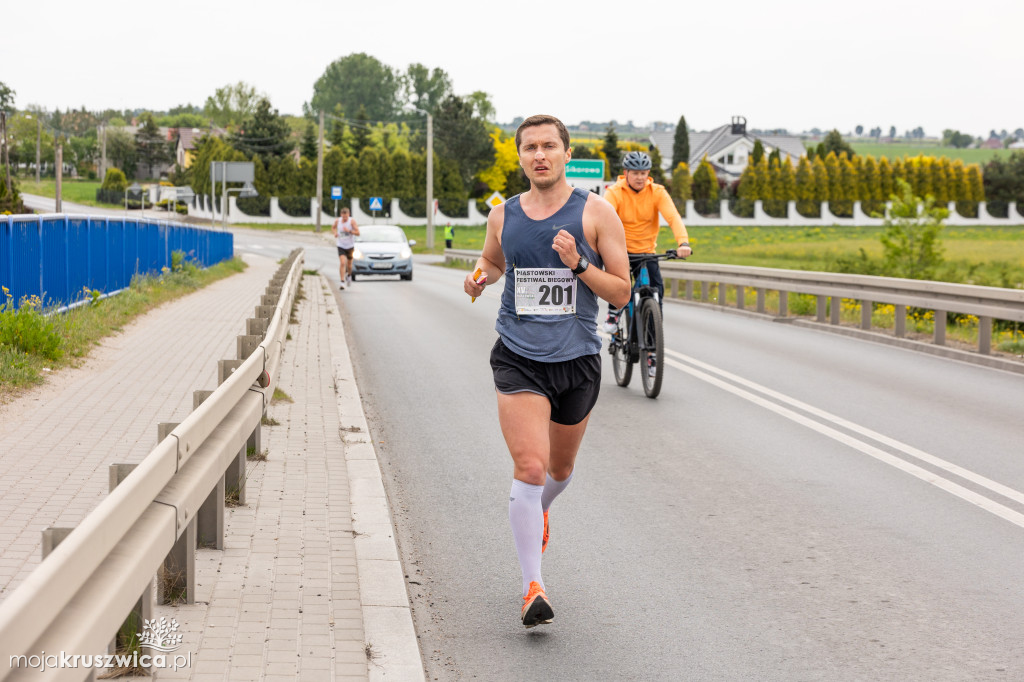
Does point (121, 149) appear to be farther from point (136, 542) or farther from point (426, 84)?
point (136, 542)

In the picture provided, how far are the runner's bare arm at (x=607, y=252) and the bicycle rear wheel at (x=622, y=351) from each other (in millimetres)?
6178

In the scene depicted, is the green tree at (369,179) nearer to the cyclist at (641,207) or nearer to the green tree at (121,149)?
the green tree at (121,149)

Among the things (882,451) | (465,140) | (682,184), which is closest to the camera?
(882,451)

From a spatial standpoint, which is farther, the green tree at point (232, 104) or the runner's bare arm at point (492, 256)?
the green tree at point (232, 104)

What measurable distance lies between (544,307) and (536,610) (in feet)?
3.83

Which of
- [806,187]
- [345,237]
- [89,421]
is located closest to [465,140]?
[806,187]

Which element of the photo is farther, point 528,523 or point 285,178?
point 285,178

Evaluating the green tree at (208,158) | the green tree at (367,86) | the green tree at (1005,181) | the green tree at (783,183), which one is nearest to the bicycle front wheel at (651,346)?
the green tree at (208,158)

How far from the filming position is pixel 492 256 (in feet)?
17.1

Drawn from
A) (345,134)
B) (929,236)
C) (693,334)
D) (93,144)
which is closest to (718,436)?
(693,334)

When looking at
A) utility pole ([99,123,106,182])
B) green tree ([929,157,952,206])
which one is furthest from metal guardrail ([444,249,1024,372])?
utility pole ([99,123,106,182])

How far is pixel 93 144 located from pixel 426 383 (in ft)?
576

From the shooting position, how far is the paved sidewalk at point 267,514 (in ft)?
13.9

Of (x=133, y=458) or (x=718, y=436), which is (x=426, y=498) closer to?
(x=133, y=458)
